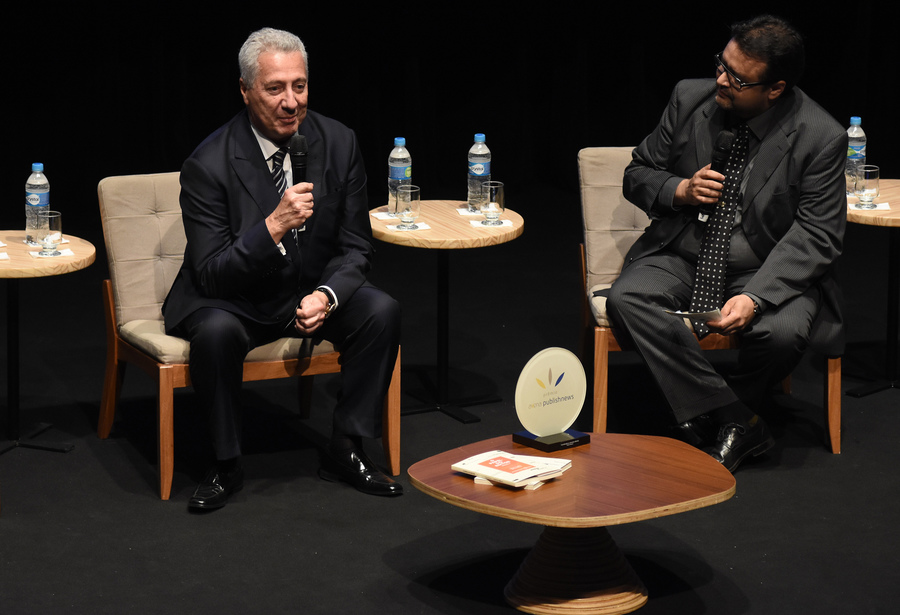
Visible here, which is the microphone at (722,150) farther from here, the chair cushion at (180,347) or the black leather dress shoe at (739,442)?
the chair cushion at (180,347)

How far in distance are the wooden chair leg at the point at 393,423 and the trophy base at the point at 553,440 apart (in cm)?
81

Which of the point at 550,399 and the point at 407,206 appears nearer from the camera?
the point at 550,399

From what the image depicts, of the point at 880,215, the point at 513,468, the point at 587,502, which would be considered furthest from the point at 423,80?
the point at 587,502

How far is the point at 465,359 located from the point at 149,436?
1415 millimetres

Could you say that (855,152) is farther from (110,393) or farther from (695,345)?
(110,393)

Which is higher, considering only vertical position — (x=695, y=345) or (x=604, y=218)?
(x=604, y=218)

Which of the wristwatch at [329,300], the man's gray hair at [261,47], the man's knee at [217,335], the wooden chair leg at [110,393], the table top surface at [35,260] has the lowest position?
the wooden chair leg at [110,393]

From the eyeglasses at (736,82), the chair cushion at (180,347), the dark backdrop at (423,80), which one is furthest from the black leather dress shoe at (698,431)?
the dark backdrop at (423,80)

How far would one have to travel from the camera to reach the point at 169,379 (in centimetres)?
382

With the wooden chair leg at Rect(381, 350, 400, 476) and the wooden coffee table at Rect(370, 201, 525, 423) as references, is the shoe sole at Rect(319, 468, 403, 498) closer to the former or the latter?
the wooden chair leg at Rect(381, 350, 400, 476)

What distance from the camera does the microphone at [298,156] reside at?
12.0ft

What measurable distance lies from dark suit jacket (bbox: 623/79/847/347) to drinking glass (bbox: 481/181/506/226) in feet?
1.71

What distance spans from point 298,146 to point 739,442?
65.7 inches

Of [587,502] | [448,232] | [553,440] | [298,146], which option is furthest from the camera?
[448,232]
